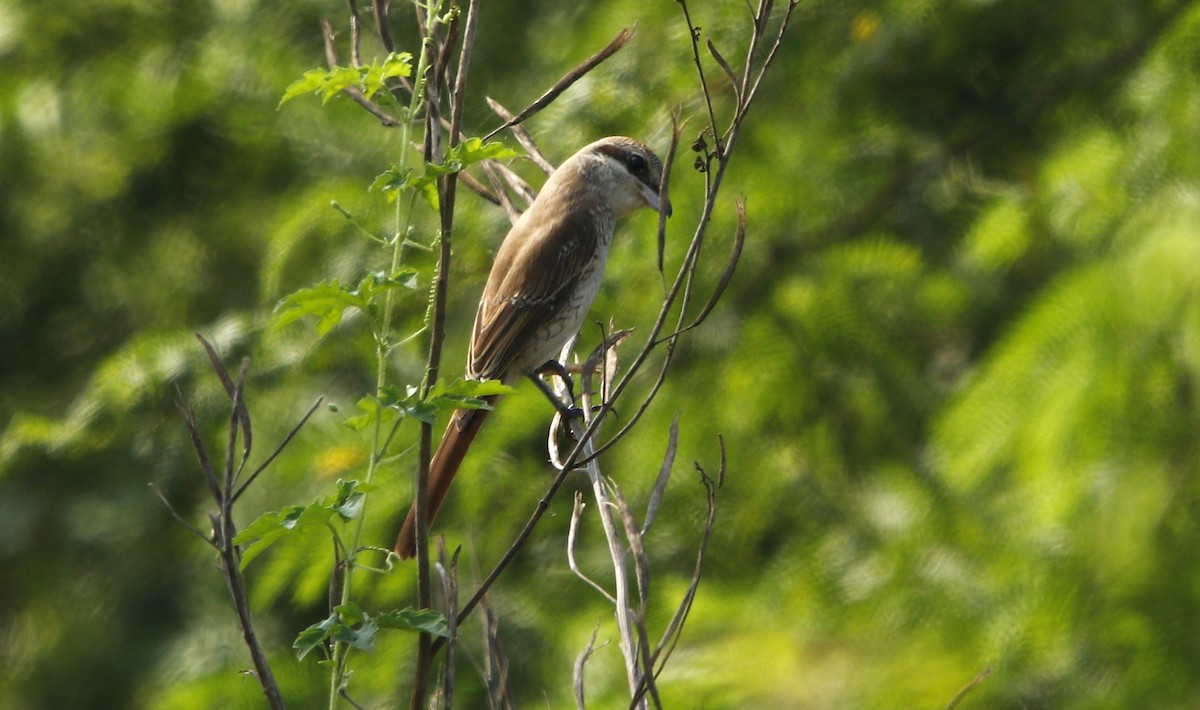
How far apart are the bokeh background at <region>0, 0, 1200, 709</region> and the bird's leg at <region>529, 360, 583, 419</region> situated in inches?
17.1

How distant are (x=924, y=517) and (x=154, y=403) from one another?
2.44m

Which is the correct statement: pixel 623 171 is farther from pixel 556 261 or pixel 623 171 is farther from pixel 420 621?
pixel 420 621

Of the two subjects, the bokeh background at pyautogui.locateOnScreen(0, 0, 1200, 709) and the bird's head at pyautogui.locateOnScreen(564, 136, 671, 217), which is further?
the bird's head at pyautogui.locateOnScreen(564, 136, 671, 217)

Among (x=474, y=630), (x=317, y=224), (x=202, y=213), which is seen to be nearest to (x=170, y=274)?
(x=202, y=213)

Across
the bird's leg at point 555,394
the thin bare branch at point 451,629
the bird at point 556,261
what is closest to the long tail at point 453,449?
the bird's leg at point 555,394

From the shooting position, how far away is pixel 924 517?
405 centimetres

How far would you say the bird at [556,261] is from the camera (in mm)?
3492

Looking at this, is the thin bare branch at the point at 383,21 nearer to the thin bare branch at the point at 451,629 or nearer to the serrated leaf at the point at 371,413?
the serrated leaf at the point at 371,413

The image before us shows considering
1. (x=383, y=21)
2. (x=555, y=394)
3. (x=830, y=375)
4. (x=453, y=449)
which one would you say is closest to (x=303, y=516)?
(x=383, y=21)

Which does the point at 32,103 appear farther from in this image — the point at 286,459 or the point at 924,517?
the point at 924,517

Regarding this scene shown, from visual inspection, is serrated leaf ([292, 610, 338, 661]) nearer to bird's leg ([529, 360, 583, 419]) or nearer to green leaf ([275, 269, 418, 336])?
green leaf ([275, 269, 418, 336])

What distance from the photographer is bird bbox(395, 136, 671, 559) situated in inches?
137

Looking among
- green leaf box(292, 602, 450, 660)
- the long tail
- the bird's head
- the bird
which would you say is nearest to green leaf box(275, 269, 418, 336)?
green leaf box(292, 602, 450, 660)

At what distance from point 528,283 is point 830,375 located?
3.91ft
